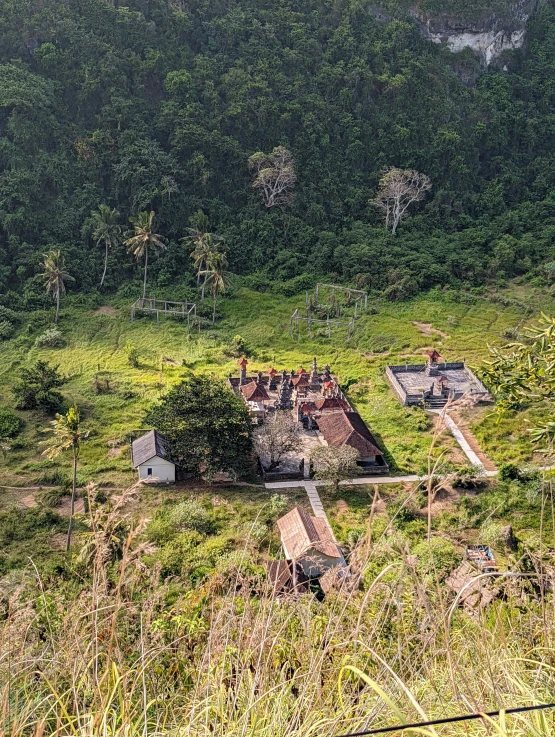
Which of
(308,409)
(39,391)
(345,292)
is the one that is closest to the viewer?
(308,409)

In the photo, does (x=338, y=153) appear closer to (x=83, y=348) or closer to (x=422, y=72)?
(x=422, y=72)

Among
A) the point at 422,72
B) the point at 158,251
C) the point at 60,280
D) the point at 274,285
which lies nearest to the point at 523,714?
the point at 60,280

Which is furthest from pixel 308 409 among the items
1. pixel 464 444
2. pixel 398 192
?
pixel 398 192

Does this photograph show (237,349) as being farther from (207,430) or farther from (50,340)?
(207,430)

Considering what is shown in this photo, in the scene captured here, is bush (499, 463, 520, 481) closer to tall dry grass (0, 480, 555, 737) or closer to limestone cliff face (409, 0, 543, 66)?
tall dry grass (0, 480, 555, 737)

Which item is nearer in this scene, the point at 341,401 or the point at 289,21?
the point at 341,401

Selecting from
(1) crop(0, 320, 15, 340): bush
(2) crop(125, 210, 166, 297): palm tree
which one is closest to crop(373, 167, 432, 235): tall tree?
(2) crop(125, 210, 166, 297): palm tree
